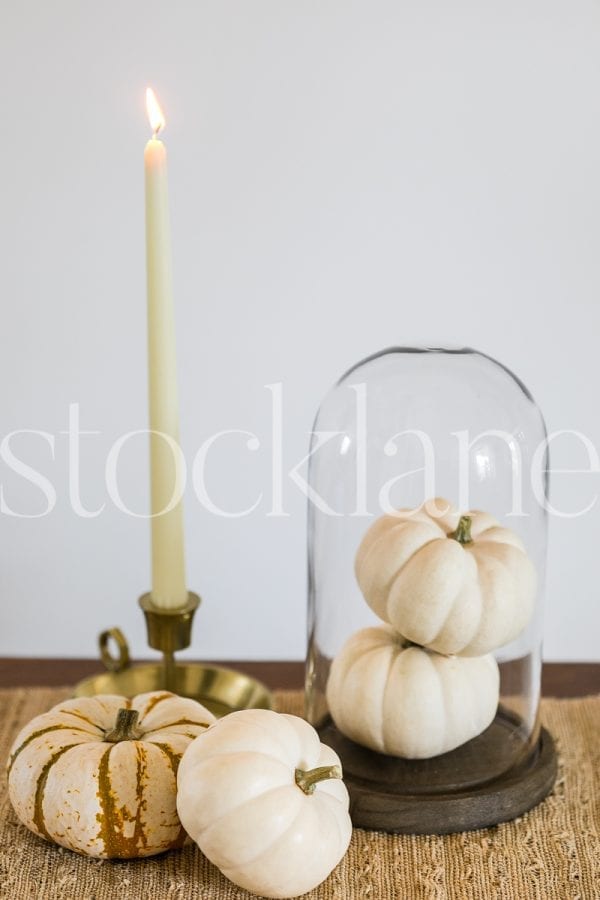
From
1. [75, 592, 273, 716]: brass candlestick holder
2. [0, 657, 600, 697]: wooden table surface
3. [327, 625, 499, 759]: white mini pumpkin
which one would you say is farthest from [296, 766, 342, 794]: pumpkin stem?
[0, 657, 600, 697]: wooden table surface

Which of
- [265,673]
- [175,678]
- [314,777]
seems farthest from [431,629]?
[265,673]

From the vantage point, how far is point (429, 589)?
0.67 metres

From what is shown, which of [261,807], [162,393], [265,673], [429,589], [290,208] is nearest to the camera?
[261,807]

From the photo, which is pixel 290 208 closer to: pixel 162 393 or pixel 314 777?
pixel 162 393

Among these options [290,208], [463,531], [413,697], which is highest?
[290,208]

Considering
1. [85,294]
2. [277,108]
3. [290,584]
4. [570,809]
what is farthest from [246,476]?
[570,809]

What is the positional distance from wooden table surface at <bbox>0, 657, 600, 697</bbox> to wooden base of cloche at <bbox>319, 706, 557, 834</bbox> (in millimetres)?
218

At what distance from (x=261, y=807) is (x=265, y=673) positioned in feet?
1.45

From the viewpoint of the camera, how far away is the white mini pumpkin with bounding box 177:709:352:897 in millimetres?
569

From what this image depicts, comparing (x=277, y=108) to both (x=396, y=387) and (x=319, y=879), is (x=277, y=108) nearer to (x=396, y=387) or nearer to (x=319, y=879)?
(x=396, y=387)

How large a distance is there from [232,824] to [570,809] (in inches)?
10.7

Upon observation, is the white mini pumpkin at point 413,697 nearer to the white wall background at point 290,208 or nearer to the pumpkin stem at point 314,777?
the pumpkin stem at point 314,777

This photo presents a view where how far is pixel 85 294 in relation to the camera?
1.22 m

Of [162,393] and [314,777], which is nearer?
[314,777]
